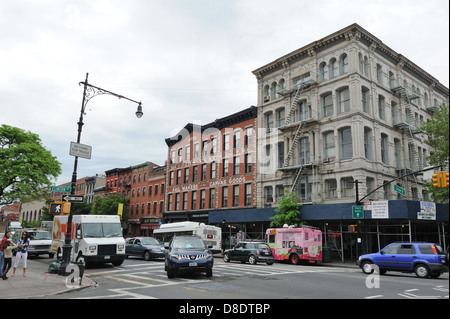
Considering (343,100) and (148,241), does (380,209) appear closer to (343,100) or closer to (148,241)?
(343,100)

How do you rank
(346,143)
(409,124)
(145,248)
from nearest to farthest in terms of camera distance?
(145,248), (346,143), (409,124)

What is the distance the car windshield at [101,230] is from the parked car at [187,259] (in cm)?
643

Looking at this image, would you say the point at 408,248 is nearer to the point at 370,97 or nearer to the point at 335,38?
the point at 370,97

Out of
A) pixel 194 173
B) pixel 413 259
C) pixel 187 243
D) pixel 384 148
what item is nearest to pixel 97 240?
pixel 187 243

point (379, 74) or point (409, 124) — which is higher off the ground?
point (379, 74)

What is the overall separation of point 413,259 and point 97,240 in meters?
15.8

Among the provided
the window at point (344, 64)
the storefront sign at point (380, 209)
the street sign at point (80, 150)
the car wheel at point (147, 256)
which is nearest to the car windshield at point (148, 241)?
the car wheel at point (147, 256)

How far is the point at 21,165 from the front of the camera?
33.3 m

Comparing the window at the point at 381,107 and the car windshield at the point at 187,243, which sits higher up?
the window at the point at 381,107

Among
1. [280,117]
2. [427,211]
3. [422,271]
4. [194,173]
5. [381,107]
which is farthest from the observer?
[194,173]

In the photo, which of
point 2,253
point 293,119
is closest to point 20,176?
point 2,253

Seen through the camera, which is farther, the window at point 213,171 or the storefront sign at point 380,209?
the window at point 213,171

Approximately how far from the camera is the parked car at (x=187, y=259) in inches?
535

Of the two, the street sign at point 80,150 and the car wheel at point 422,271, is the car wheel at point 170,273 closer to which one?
the street sign at point 80,150
